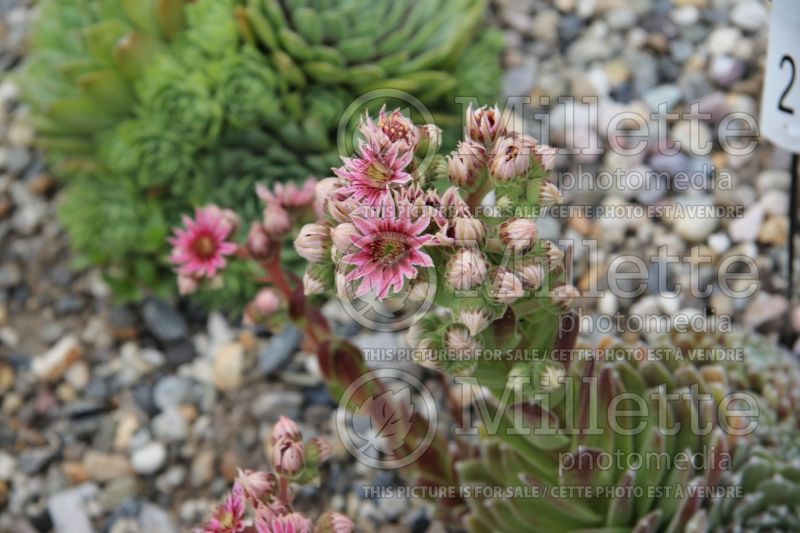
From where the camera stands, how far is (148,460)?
2146 mm

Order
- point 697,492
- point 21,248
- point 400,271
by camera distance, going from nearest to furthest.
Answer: point 400,271
point 697,492
point 21,248

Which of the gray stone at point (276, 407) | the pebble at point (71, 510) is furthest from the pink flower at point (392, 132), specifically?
the pebble at point (71, 510)

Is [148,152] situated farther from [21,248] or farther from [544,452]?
[544,452]

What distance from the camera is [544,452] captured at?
5.21 feet

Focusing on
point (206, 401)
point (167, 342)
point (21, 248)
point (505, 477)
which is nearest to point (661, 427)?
point (505, 477)

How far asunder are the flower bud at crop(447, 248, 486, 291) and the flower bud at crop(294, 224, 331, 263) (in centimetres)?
19

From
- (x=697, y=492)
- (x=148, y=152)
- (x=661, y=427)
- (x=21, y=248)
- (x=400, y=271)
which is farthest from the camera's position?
(x=21, y=248)

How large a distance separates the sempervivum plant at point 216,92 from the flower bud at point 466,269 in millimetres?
1001

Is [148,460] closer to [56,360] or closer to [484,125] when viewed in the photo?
[56,360]

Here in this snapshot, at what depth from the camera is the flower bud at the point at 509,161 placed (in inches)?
47.8

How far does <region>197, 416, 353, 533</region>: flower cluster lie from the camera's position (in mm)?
1322

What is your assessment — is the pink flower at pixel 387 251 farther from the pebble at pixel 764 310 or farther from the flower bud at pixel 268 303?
the pebble at pixel 764 310

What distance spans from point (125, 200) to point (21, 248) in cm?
44

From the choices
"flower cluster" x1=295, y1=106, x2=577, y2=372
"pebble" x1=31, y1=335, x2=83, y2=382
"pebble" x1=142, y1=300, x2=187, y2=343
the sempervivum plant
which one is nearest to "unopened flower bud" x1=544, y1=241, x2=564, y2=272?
"flower cluster" x1=295, y1=106, x2=577, y2=372
